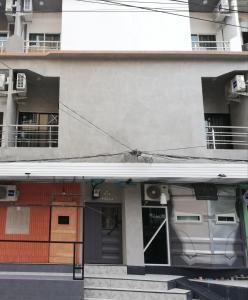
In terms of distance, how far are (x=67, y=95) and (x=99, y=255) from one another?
564 centimetres

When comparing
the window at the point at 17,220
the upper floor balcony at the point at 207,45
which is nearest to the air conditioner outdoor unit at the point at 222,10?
the upper floor balcony at the point at 207,45

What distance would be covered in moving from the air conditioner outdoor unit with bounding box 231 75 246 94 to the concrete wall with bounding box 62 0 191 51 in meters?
2.31

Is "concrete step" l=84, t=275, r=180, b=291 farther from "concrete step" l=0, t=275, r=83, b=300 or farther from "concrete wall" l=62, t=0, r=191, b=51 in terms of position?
"concrete wall" l=62, t=0, r=191, b=51

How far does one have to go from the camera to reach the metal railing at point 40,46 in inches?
548

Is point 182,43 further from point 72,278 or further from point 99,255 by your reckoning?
point 72,278

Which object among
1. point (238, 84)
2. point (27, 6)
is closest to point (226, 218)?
point (238, 84)

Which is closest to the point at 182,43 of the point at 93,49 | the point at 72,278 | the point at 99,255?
the point at 93,49

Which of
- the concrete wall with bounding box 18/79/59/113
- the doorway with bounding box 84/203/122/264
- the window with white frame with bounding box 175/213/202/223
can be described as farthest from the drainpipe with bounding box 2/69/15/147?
the window with white frame with bounding box 175/213/202/223

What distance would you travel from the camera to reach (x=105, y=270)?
10.9 metres

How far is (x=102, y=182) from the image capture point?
11625 mm

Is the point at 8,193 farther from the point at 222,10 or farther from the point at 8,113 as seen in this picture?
the point at 222,10

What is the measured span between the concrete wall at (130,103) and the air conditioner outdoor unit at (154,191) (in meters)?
1.31

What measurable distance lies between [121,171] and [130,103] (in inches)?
104

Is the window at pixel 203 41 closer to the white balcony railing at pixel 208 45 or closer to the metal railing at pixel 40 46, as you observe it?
the white balcony railing at pixel 208 45
